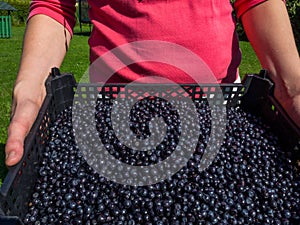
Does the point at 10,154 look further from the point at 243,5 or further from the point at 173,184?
the point at 243,5

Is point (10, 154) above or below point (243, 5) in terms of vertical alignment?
below

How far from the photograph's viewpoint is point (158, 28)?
57.6 inches

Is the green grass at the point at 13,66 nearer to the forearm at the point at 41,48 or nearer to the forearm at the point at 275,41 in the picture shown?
the forearm at the point at 41,48

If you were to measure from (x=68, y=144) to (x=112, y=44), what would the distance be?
0.50m

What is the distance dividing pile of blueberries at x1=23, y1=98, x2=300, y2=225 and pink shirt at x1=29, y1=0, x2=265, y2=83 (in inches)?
9.8

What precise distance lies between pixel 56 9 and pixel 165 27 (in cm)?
54

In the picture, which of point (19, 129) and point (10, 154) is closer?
point (10, 154)

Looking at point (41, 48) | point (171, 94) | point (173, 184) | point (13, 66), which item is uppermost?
point (41, 48)

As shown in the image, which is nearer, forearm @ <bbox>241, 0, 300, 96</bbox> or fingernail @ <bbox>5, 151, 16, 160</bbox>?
fingernail @ <bbox>5, 151, 16, 160</bbox>

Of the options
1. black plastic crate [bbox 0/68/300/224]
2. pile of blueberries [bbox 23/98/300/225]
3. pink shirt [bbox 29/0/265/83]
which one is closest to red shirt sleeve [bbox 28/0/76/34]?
pink shirt [bbox 29/0/265/83]

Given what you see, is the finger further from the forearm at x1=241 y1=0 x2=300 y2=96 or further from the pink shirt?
the forearm at x1=241 y1=0 x2=300 y2=96

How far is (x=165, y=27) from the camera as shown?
1465mm

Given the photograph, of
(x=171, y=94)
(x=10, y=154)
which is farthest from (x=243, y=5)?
(x=10, y=154)

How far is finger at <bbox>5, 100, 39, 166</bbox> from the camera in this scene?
0.98 metres
